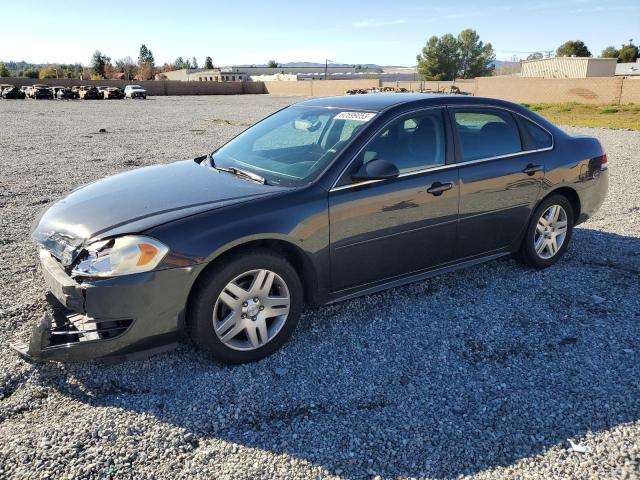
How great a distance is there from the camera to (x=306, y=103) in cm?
498

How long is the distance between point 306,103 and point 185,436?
323 cm

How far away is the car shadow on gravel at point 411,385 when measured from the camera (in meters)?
2.81

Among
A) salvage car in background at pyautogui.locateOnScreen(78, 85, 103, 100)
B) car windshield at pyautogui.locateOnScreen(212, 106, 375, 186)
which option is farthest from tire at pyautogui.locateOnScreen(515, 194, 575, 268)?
salvage car in background at pyautogui.locateOnScreen(78, 85, 103, 100)

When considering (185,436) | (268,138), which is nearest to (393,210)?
(268,138)

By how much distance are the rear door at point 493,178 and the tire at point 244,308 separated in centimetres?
171

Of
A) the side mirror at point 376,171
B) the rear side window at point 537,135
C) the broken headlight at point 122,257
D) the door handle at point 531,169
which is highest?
the rear side window at point 537,135

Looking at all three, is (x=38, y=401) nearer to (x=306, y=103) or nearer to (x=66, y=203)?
(x=66, y=203)

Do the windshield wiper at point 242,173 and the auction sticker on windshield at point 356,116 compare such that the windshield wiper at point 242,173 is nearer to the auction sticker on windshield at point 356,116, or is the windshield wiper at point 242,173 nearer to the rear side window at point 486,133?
the auction sticker on windshield at point 356,116

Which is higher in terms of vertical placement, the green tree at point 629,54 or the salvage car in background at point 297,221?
the green tree at point 629,54

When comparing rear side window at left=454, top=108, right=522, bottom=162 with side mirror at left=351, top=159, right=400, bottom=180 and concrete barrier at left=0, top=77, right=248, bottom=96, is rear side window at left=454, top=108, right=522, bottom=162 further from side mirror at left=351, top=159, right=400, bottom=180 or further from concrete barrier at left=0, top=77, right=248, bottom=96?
concrete barrier at left=0, top=77, right=248, bottom=96

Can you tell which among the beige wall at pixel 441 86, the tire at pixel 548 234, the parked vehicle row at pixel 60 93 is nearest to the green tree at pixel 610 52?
the beige wall at pixel 441 86

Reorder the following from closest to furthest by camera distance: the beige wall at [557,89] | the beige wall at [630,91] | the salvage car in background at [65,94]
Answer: the beige wall at [630,91], the beige wall at [557,89], the salvage car in background at [65,94]

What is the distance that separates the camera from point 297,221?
354 cm

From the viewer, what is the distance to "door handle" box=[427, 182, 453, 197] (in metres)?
4.17
